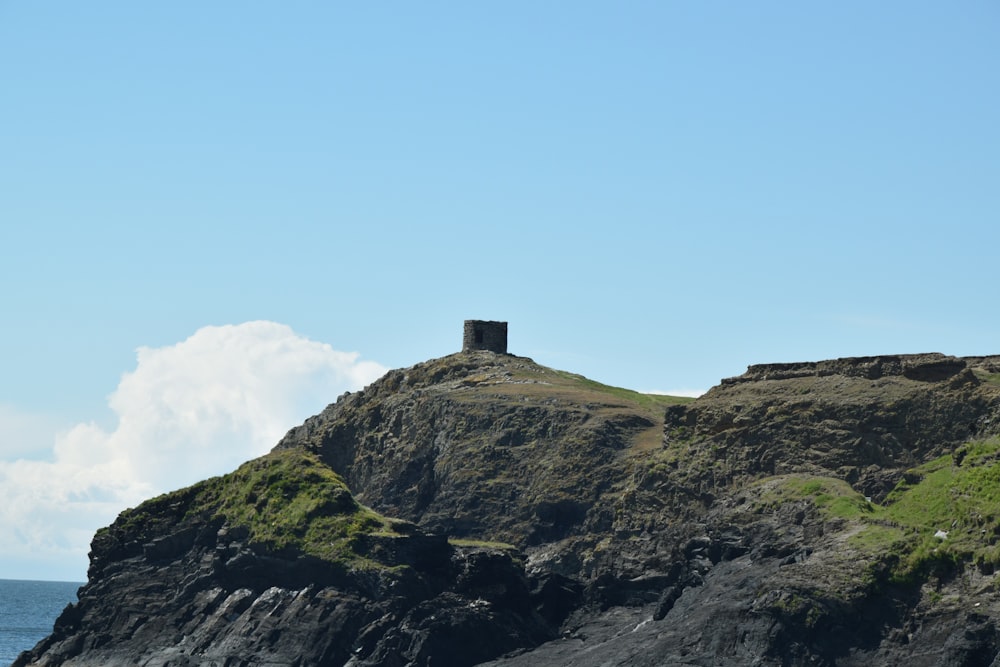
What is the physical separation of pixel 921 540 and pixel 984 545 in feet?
14.8

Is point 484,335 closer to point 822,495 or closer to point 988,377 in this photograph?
point 822,495

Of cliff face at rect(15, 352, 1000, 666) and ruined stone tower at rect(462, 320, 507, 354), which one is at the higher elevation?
ruined stone tower at rect(462, 320, 507, 354)

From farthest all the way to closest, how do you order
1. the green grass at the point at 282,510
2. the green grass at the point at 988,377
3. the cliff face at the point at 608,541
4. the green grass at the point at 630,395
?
the green grass at the point at 630,395
the green grass at the point at 282,510
the green grass at the point at 988,377
the cliff face at the point at 608,541

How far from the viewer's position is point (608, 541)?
135000 millimetres

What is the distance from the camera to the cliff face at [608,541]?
4171 inches

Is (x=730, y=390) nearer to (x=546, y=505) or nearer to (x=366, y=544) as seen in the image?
(x=546, y=505)

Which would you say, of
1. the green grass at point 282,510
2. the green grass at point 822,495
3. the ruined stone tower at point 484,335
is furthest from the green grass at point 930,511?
the ruined stone tower at point 484,335

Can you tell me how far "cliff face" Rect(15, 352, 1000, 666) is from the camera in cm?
10594

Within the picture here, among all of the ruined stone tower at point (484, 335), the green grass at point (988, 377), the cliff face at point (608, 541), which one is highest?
the ruined stone tower at point (484, 335)

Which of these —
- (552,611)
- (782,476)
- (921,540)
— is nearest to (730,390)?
(782,476)

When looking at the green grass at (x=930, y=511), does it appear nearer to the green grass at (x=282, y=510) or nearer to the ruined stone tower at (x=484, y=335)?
the green grass at (x=282, y=510)

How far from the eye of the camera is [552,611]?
128 m

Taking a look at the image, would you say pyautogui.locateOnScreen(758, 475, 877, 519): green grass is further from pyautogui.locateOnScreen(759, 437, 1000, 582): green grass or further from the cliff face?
the cliff face

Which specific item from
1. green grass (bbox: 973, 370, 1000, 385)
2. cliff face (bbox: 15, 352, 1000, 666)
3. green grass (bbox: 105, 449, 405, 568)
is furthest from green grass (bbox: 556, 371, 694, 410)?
green grass (bbox: 973, 370, 1000, 385)
